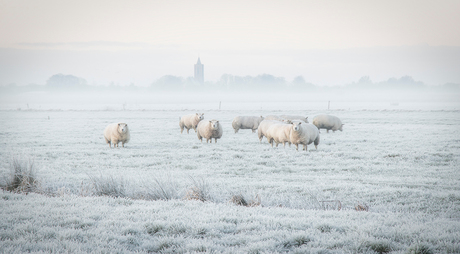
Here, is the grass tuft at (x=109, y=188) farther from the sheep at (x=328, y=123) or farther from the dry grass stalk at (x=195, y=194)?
the sheep at (x=328, y=123)

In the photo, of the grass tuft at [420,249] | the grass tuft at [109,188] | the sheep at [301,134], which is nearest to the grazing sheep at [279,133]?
the sheep at [301,134]

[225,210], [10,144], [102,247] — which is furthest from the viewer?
[10,144]

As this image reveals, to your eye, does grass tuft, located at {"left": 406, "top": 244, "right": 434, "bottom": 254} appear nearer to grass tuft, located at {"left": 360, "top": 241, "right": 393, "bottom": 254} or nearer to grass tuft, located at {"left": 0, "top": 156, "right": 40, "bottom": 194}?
grass tuft, located at {"left": 360, "top": 241, "right": 393, "bottom": 254}

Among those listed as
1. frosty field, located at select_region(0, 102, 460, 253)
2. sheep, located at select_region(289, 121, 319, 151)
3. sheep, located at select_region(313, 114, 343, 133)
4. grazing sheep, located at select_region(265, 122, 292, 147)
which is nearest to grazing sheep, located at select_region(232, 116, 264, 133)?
sheep, located at select_region(313, 114, 343, 133)

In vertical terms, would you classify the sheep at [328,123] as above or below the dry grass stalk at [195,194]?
above

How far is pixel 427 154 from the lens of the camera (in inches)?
588

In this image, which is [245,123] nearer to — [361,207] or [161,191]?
[161,191]

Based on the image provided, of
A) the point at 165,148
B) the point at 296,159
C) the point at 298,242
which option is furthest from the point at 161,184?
the point at 165,148

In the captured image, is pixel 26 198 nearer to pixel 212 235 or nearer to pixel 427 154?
pixel 212 235

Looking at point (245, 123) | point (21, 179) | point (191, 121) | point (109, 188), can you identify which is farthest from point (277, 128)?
point (21, 179)

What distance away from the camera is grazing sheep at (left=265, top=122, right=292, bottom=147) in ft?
55.5

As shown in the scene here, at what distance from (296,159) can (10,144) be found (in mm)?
17815

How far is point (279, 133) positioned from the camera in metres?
17.4

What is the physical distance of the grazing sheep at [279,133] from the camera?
1692 cm
